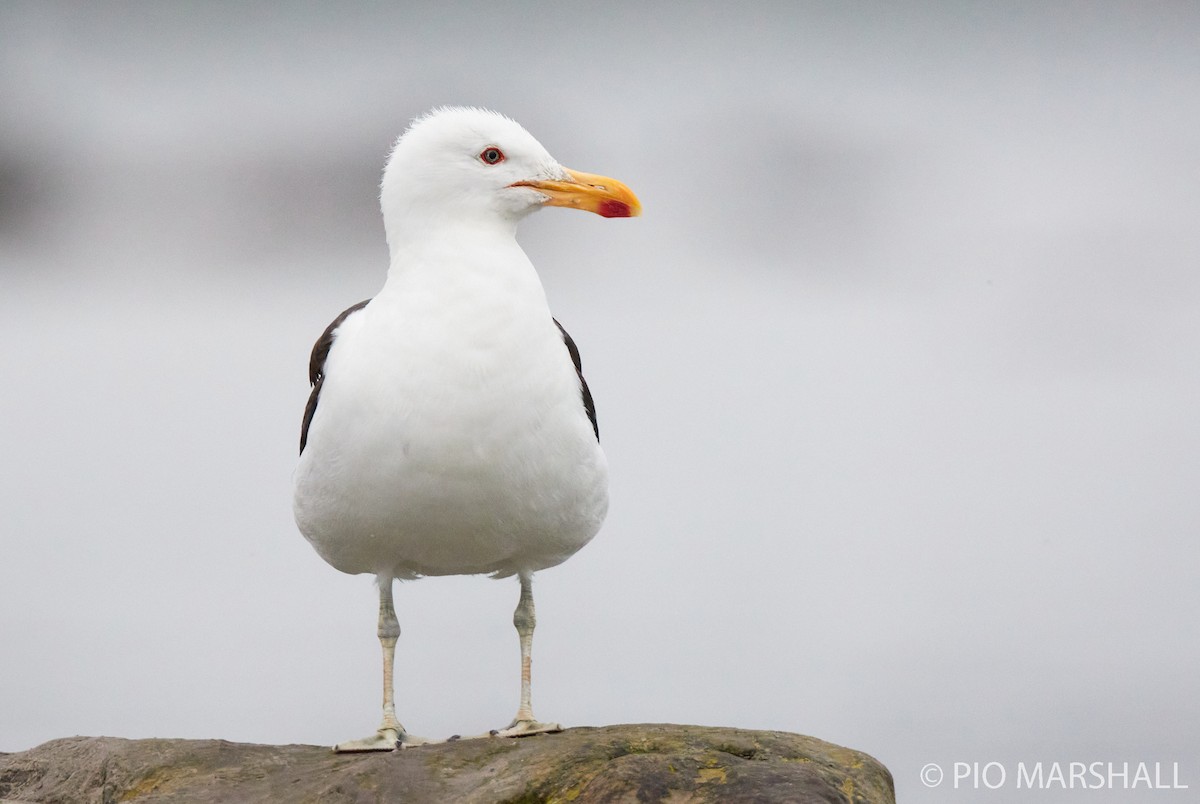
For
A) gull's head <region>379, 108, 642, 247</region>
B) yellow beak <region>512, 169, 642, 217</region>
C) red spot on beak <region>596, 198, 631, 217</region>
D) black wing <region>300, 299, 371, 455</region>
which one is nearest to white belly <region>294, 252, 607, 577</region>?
black wing <region>300, 299, 371, 455</region>

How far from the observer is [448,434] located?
10.5m

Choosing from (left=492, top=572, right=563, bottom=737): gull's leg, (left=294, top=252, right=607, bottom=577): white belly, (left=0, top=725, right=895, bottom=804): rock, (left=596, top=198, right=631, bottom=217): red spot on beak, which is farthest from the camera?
(left=596, top=198, right=631, bottom=217): red spot on beak

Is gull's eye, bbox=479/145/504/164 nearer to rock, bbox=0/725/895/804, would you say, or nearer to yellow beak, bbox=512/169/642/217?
yellow beak, bbox=512/169/642/217

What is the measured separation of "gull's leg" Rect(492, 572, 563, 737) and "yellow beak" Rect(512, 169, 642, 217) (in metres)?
3.16

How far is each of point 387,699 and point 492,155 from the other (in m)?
4.50

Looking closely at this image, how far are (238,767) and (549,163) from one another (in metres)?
5.32

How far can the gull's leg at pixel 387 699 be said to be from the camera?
1128 cm

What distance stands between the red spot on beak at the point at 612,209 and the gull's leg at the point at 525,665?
10.2ft

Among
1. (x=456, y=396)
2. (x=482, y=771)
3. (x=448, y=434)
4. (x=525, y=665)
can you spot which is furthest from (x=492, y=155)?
(x=482, y=771)

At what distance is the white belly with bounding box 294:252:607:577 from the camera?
10578 mm

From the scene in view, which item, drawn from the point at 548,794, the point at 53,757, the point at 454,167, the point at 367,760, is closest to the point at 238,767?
the point at 367,760

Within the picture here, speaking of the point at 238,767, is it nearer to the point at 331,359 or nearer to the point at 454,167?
the point at 331,359

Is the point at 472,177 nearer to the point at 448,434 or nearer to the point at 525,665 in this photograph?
the point at 448,434

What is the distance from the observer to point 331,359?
37.3 ft
